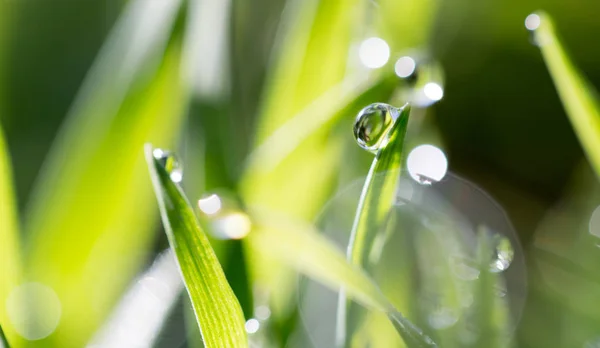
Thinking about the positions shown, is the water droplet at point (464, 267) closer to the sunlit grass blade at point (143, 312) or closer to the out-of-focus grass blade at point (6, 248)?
the sunlit grass blade at point (143, 312)

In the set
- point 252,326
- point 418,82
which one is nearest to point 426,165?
point 418,82

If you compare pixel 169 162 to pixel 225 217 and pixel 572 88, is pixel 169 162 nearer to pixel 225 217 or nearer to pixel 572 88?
pixel 225 217

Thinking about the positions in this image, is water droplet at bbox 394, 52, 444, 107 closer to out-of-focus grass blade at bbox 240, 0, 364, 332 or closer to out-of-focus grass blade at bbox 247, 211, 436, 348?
out-of-focus grass blade at bbox 240, 0, 364, 332

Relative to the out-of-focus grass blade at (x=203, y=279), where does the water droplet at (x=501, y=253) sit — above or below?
below

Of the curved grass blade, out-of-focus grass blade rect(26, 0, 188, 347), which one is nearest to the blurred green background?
out-of-focus grass blade rect(26, 0, 188, 347)

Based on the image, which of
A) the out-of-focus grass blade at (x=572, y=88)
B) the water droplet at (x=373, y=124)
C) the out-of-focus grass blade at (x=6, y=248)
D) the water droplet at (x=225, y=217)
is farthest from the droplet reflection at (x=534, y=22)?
the out-of-focus grass blade at (x=6, y=248)

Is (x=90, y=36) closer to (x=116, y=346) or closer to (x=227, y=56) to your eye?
(x=227, y=56)

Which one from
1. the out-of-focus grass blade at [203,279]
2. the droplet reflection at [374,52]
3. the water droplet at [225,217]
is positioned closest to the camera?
the out-of-focus grass blade at [203,279]
